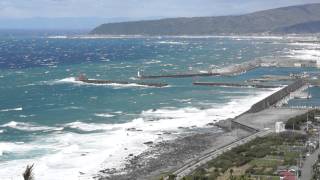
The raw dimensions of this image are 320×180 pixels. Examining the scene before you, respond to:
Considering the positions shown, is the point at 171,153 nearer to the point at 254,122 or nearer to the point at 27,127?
the point at 254,122

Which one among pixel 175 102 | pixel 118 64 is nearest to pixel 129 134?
pixel 175 102

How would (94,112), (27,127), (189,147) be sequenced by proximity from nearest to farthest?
1. (189,147)
2. (27,127)
3. (94,112)

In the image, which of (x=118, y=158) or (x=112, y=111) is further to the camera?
(x=112, y=111)

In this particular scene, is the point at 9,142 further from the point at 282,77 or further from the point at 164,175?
the point at 282,77

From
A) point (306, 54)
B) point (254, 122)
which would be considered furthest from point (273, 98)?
point (306, 54)

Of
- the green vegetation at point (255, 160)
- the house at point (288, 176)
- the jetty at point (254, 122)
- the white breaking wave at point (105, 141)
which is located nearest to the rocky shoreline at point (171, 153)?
the jetty at point (254, 122)

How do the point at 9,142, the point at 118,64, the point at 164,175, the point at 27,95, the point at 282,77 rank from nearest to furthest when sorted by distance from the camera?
the point at 164,175 → the point at 9,142 → the point at 27,95 → the point at 282,77 → the point at 118,64

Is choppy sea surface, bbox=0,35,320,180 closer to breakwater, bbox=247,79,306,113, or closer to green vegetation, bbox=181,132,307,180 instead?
breakwater, bbox=247,79,306,113
